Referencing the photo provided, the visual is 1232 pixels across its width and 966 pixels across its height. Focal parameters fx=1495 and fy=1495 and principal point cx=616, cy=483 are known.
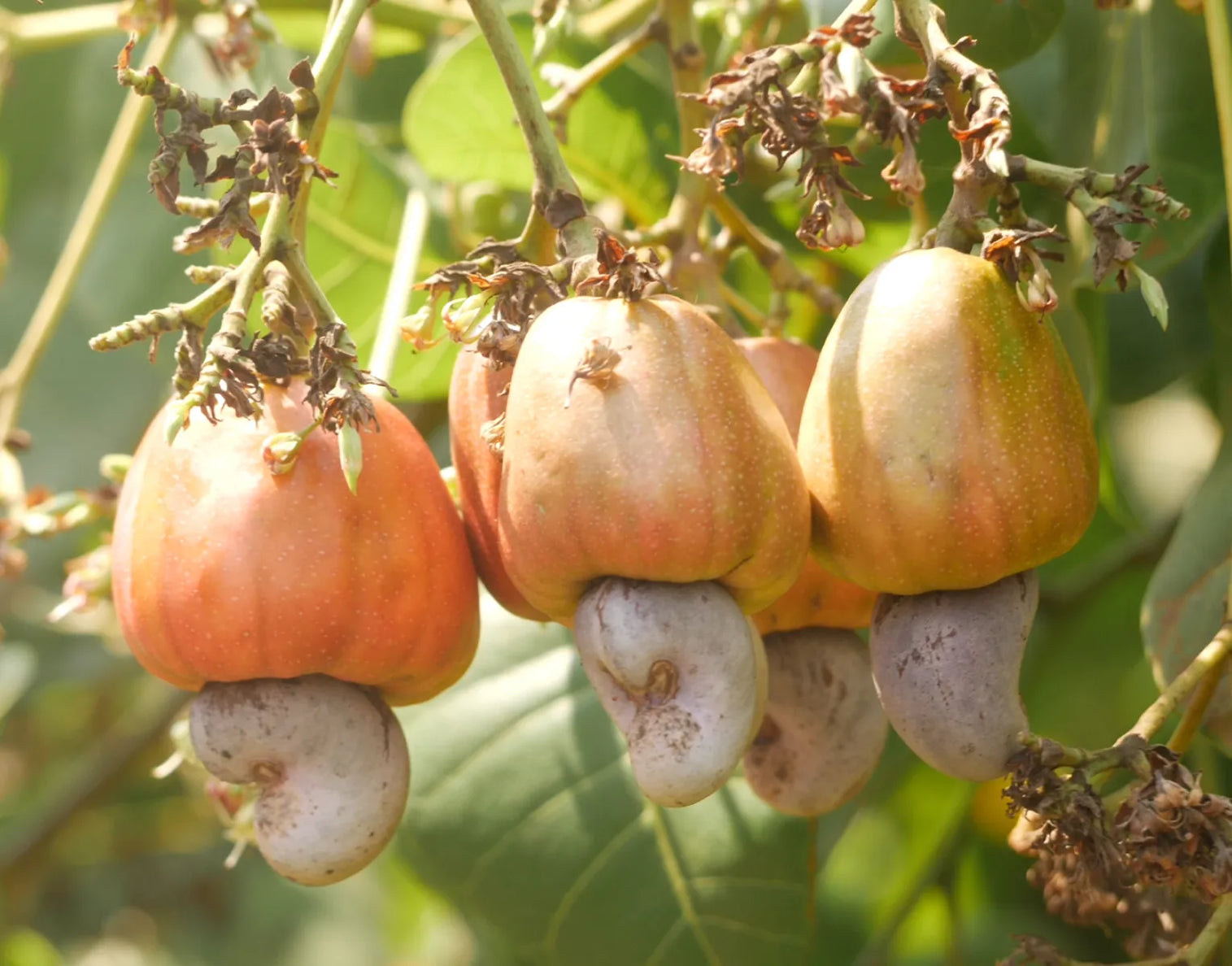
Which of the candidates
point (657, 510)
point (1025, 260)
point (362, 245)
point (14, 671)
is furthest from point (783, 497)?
point (14, 671)

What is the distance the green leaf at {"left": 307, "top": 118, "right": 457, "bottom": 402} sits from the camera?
1425 millimetres

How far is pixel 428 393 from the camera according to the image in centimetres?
151

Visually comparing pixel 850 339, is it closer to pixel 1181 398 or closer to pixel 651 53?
pixel 651 53

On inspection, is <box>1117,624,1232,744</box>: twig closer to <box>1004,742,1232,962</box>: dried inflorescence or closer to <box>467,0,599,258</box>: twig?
<box>1004,742,1232,962</box>: dried inflorescence

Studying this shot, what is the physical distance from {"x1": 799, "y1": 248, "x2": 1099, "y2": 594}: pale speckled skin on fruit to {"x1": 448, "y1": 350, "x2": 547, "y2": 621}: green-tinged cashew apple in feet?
0.65

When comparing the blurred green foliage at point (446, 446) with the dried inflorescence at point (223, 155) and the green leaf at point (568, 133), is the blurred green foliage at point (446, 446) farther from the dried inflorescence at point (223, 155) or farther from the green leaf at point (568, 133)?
the dried inflorescence at point (223, 155)

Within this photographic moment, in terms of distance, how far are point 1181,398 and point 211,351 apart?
128cm

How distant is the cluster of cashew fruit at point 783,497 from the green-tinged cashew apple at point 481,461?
0.06m

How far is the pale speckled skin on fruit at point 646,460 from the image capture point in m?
0.78

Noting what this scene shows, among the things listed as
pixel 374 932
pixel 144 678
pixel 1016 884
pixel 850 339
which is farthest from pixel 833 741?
pixel 374 932

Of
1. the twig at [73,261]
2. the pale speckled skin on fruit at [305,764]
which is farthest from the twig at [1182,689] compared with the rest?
the twig at [73,261]

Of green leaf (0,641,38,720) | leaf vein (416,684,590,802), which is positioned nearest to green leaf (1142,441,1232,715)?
leaf vein (416,684,590,802)

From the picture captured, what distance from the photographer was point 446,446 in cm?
169

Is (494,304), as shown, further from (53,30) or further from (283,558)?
(53,30)
